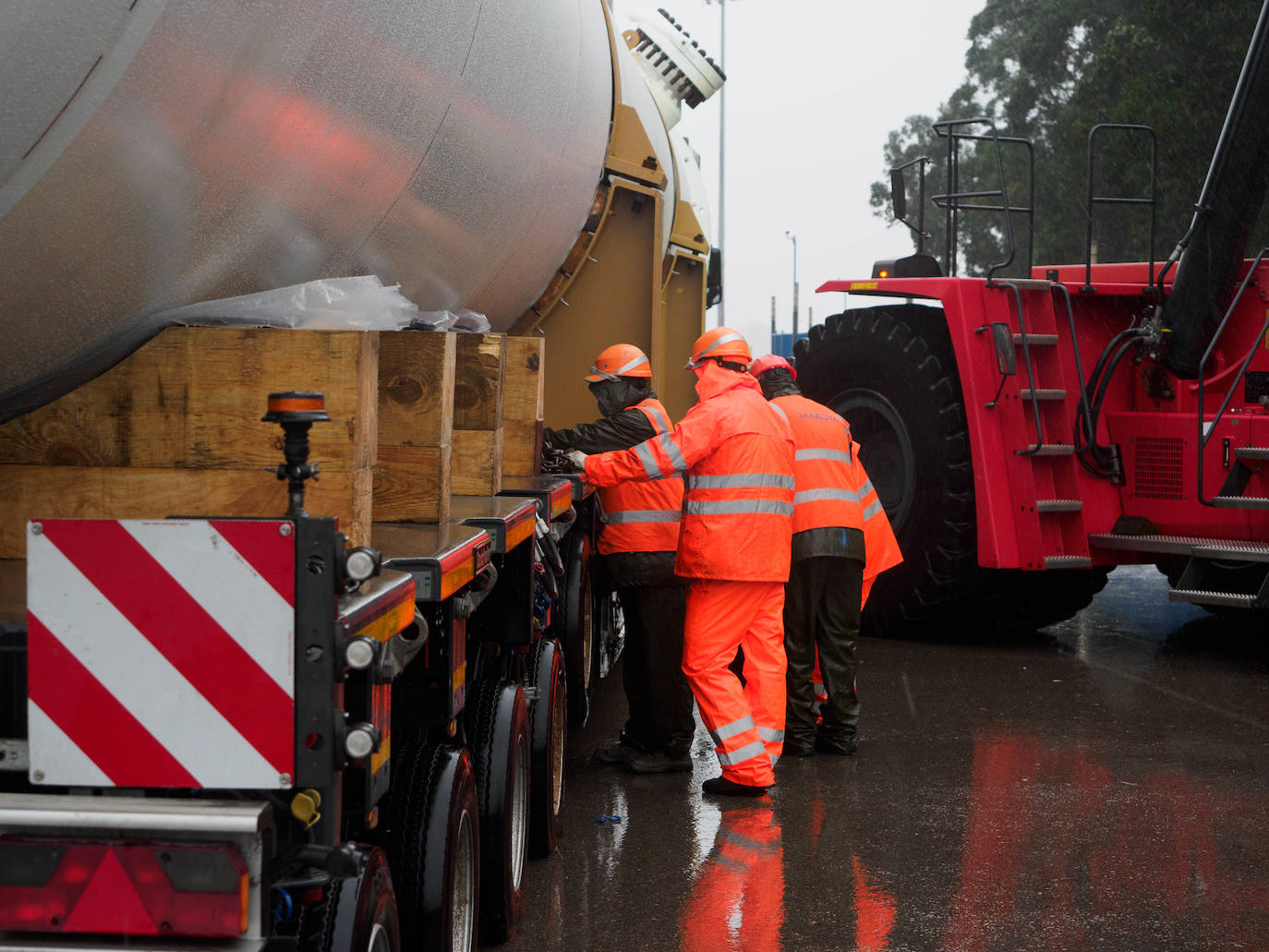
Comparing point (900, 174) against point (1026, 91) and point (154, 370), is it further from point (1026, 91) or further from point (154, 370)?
point (1026, 91)

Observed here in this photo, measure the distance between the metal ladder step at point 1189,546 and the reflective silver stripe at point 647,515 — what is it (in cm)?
348

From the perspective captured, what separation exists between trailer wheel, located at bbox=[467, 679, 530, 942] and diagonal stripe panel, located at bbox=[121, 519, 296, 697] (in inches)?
65.8

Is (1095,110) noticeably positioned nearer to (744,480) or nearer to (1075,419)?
(1075,419)

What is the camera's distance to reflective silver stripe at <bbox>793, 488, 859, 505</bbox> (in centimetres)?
692

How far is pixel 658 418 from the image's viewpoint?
253 inches

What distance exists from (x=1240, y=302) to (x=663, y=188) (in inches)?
150

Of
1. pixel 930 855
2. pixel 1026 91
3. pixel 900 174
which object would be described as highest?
pixel 1026 91

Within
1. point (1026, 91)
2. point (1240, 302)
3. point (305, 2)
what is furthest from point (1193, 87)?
point (305, 2)

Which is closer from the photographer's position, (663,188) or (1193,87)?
(663,188)

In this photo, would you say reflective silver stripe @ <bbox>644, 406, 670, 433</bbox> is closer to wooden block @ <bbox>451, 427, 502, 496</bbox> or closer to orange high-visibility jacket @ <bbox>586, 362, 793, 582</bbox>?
orange high-visibility jacket @ <bbox>586, 362, 793, 582</bbox>

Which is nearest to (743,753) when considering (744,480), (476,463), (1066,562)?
(744,480)

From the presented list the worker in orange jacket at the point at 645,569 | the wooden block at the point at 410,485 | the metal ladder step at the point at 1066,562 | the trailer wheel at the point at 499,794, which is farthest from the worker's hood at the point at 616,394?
the metal ladder step at the point at 1066,562

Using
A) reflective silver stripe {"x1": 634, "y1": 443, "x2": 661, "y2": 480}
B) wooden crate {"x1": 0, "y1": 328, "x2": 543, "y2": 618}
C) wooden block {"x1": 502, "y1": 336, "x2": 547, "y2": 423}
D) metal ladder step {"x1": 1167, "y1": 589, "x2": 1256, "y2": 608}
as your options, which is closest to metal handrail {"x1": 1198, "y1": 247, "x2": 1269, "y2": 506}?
metal ladder step {"x1": 1167, "y1": 589, "x2": 1256, "y2": 608}

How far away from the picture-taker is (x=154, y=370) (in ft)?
10.8
